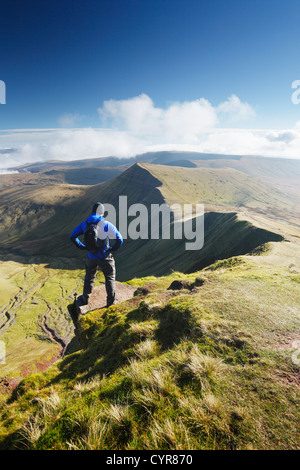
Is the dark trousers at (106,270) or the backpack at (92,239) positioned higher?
the backpack at (92,239)

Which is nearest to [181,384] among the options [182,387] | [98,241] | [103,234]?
[182,387]

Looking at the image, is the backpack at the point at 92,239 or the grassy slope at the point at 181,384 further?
the backpack at the point at 92,239

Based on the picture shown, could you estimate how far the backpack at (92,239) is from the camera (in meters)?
9.72

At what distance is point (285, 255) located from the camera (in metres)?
26.9

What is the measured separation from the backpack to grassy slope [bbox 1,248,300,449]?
419 centimetres

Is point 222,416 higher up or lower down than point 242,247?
higher up

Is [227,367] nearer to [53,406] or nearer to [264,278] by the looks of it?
[53,406]

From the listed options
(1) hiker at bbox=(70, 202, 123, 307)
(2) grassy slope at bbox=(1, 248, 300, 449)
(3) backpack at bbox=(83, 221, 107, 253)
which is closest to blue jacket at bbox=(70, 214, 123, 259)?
(1) hiker at bbox=(70, 202, 123, 307)

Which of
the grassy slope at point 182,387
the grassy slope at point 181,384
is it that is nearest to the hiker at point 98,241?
the grassy slope at point 181,384

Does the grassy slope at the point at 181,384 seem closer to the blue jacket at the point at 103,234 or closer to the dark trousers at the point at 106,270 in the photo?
the dark trousers at the point at 106,270

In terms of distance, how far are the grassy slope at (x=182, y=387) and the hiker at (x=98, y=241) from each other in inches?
156

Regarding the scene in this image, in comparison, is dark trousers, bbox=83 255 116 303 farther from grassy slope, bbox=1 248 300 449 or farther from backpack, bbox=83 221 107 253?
grassy slope, bbox=1 248 300 449
